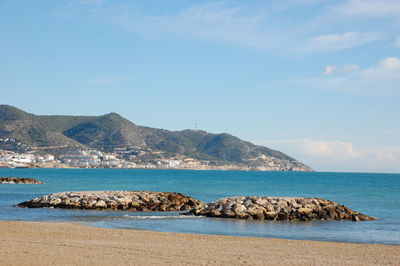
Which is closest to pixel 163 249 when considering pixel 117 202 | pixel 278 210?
pixel 278 210

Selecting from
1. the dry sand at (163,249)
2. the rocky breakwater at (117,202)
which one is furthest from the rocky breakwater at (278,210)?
the dry sand at (163,249)

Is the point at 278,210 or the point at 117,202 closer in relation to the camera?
the point at 278,210

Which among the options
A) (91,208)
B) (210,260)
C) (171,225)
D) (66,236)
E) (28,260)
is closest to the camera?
(28,260)

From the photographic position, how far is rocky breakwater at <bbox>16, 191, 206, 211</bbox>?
4066cm

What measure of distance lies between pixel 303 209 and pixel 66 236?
17.5 metres

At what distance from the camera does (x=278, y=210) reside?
3466cm

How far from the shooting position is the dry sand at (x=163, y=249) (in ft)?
54.9

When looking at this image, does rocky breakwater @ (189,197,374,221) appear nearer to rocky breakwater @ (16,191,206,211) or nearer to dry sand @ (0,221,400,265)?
rocky breakwater @ (16,191,206,211)

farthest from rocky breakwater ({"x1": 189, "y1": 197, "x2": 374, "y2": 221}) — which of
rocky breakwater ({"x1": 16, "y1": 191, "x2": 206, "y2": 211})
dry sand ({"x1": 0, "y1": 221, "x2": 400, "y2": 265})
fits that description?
dry sand ({"x1": 0, "y1": 221, "x2": 400, "y2": 265})

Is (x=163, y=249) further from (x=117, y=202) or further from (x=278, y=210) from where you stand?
(x=117, y=202)

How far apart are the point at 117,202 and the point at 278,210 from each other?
43.2 ft

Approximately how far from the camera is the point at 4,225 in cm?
2603

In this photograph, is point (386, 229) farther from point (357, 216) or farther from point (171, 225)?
point (171, 225)

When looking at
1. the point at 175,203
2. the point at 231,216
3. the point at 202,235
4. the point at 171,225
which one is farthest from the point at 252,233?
the point at 175,203
